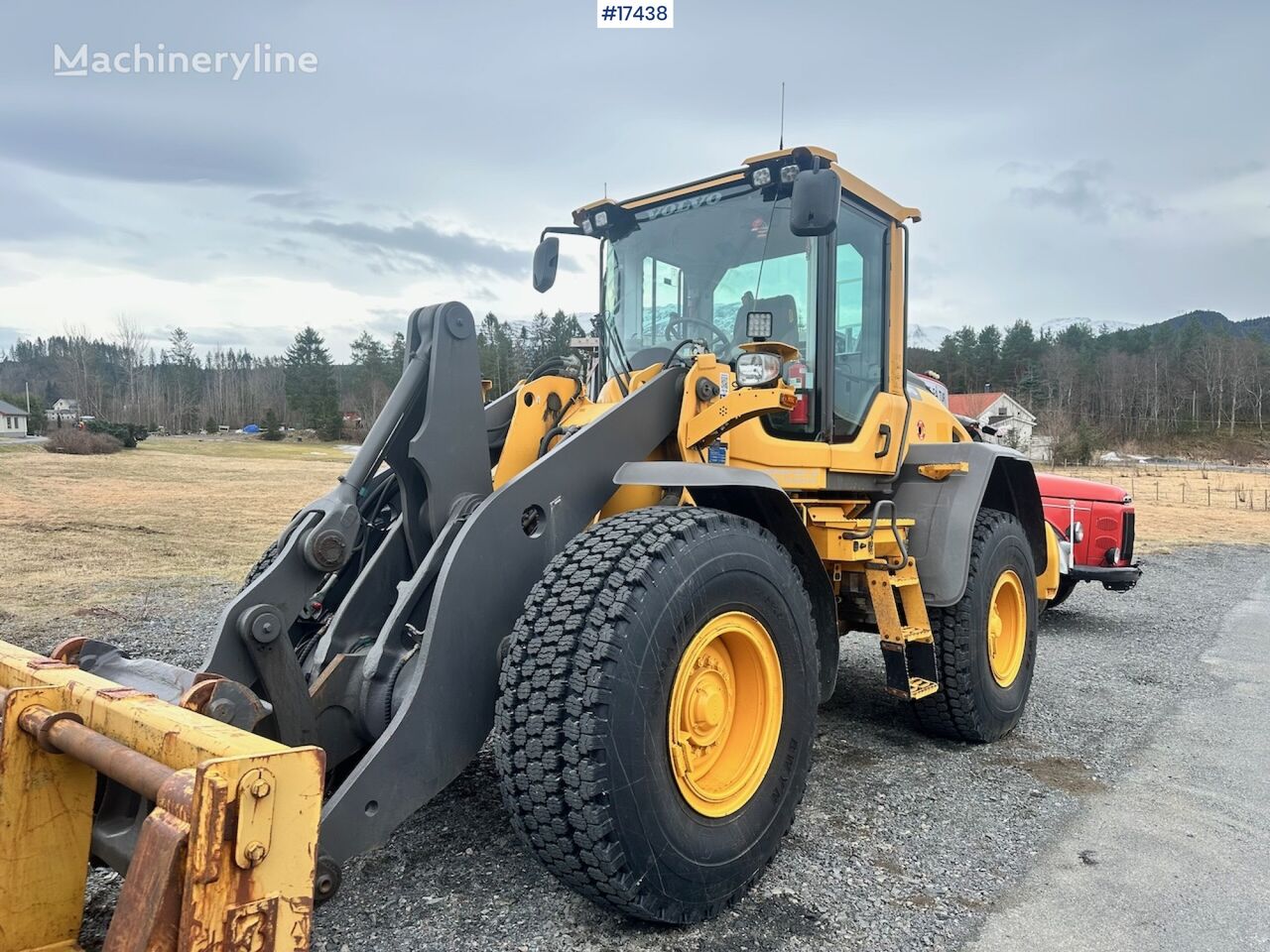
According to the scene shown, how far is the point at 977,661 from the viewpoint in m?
4.72

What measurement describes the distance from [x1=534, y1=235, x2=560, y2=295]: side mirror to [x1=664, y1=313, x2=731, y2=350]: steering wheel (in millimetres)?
889

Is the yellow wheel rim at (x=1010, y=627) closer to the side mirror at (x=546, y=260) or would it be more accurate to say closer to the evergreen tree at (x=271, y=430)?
the side mirror at (x=546, y=260)

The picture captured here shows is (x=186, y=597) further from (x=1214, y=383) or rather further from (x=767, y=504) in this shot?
(x=1214, y=383)

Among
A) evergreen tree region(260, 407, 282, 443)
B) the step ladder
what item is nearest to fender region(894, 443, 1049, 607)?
the step ladder

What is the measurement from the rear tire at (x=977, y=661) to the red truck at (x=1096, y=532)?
4.12 metres

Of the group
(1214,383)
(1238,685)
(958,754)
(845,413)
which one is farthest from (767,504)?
(1214,383)

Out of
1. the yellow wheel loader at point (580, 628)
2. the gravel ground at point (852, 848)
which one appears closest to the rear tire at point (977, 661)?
the yellow wheel loader at point (580, 628)

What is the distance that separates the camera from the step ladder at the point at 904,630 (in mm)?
4355

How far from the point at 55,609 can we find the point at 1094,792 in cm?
811

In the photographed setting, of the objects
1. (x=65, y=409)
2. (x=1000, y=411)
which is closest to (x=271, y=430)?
(x=65, y=409)

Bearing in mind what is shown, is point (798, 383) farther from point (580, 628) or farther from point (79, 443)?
point (79, 443)

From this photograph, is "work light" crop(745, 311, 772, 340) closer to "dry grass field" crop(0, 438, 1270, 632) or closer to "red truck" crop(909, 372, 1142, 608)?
"red truck" crop(909, 372, 1142, 608)

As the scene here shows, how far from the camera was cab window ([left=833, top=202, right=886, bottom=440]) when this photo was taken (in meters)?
4.40

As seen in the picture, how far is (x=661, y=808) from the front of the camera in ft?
8.56
